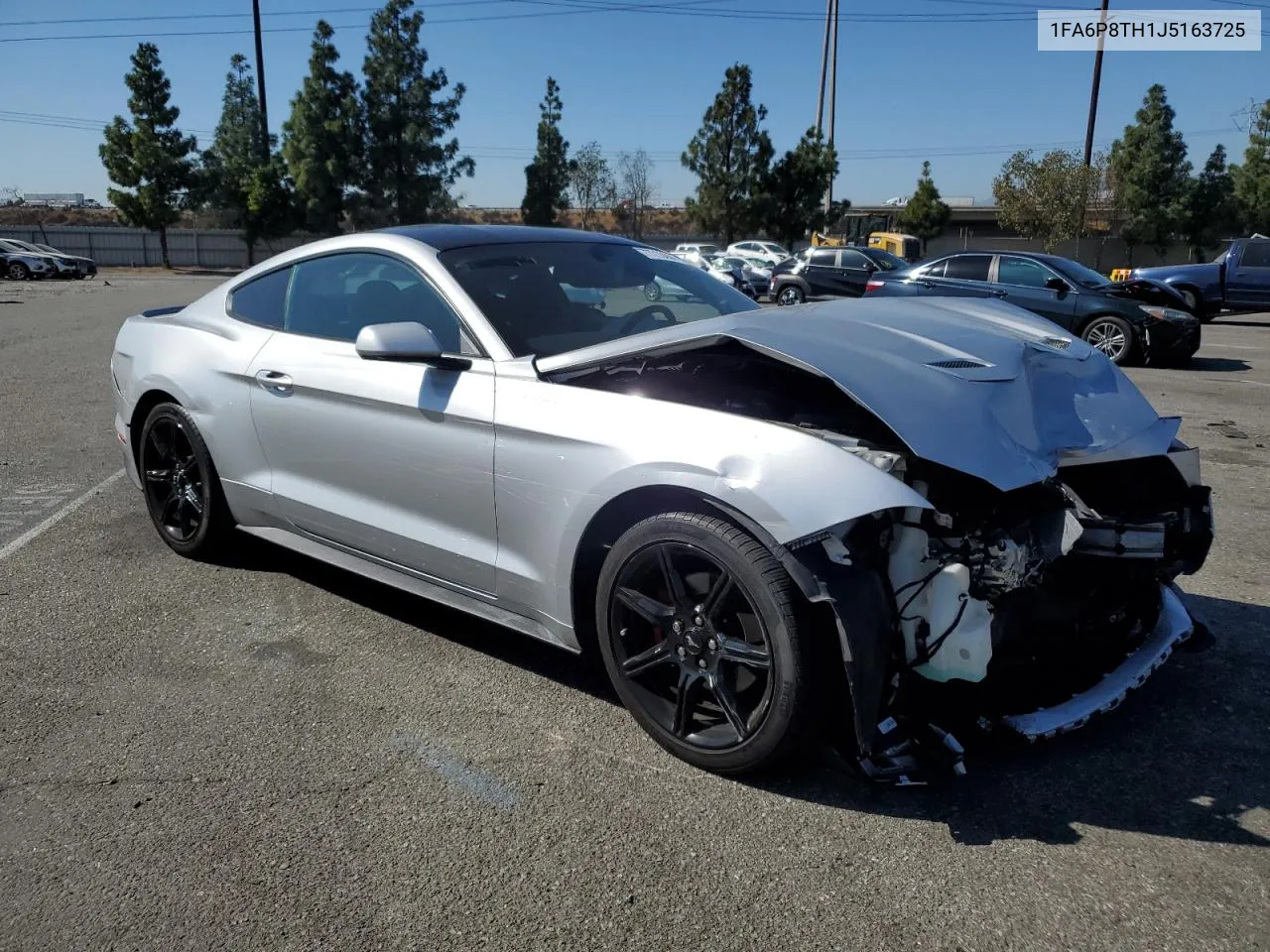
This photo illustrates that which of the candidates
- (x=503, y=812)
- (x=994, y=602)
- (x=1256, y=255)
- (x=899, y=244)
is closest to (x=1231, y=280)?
(x=1256, y=255)

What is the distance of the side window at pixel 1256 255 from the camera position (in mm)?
17859

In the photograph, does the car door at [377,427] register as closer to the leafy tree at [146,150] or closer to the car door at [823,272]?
the car door at [823,272]

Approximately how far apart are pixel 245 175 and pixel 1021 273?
50.0m

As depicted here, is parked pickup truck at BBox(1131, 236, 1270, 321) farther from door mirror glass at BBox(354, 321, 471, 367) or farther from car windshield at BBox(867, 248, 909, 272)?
door mirror glass at BBox(354, 321, 471, 367)

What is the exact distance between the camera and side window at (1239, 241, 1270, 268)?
17859mm

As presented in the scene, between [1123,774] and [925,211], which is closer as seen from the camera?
[1123,774]

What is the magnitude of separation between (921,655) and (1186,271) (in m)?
18.2

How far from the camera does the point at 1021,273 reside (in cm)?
1313

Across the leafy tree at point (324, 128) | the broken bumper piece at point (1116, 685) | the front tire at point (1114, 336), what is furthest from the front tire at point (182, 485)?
the leafy tree at point (324, 128)

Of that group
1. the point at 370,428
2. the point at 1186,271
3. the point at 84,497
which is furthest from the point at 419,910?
the point at 1186,271

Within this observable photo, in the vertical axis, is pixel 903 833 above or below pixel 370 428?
below

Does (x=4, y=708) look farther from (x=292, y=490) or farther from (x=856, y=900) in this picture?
(x=856, y=900)

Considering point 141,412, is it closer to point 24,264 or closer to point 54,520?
point 54,520

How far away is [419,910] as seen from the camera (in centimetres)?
232
